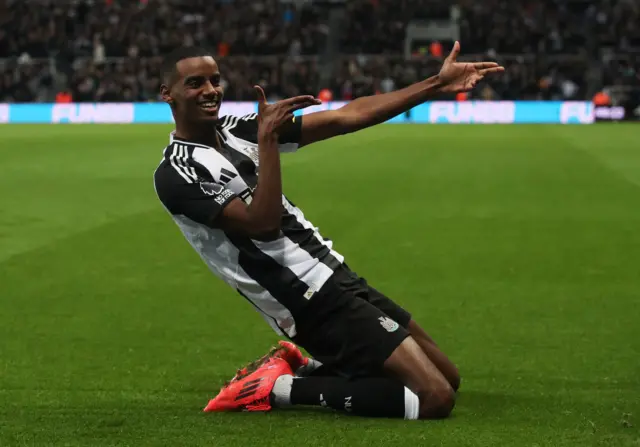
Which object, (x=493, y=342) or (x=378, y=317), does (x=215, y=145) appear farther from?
(x=493, y=342)

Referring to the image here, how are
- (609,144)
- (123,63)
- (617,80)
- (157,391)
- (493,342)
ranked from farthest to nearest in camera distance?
(123,63) < (617,80) < (609,144) < (493,342) < (157,391)

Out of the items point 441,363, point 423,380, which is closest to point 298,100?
point 423,380

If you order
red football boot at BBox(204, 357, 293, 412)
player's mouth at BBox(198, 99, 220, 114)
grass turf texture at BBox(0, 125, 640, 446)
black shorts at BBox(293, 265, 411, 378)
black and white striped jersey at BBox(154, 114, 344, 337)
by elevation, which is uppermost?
player's mouth at BBox(198, 99, 220, 114)

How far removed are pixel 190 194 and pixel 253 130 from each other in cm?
61

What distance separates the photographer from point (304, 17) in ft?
144

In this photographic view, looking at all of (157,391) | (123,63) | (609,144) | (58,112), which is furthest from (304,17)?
(157,391)

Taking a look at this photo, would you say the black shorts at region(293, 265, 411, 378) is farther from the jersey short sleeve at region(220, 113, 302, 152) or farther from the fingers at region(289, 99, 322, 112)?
the fingers at region(289, 99, 322, 112)

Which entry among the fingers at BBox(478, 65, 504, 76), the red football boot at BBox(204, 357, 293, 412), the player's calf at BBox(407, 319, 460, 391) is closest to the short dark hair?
the fingers at BBox(478, 65, 504, 76)

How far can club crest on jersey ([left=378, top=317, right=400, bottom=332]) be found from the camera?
17.6 ft

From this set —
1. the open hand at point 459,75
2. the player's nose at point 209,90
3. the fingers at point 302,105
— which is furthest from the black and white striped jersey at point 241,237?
the open hand at point 459,75

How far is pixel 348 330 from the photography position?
5344 millimetres

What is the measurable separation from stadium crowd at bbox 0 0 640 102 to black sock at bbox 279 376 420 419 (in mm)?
33498

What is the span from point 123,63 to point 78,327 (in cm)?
3471

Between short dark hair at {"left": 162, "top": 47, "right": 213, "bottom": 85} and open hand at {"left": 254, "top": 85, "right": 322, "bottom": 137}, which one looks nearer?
open hand at {"left": 254, "top": 85, "right": 322, "bottom": 137}
